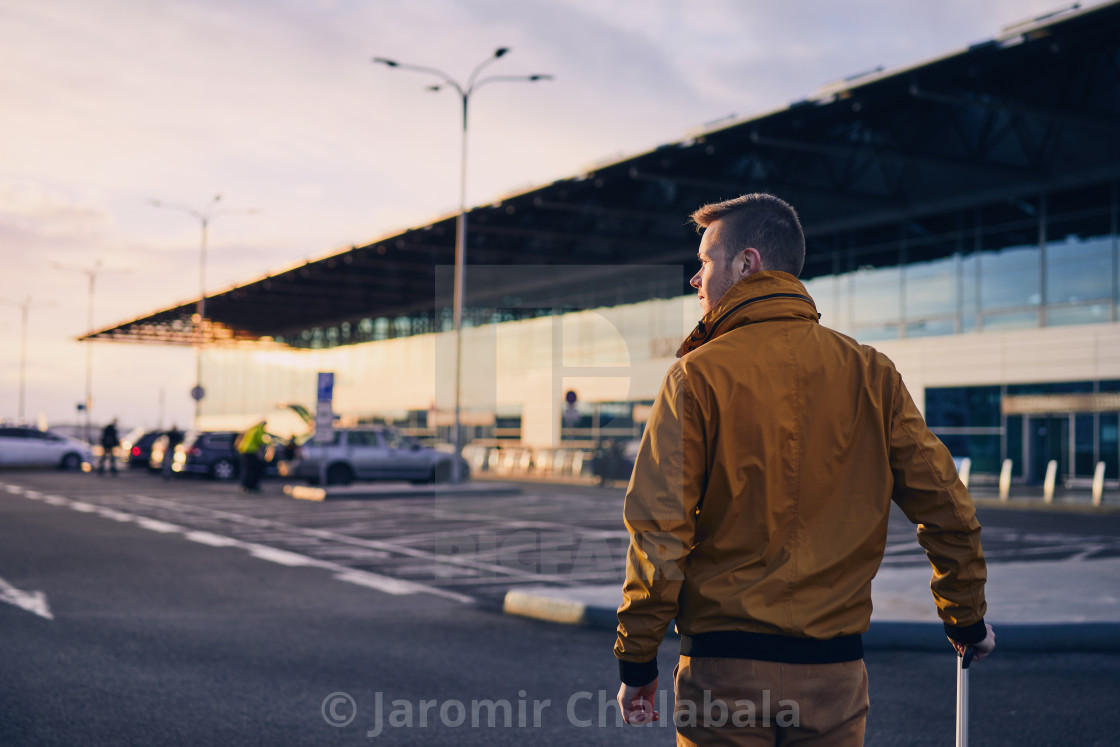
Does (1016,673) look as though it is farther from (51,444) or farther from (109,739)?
(51,444)

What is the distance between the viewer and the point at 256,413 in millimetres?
77875

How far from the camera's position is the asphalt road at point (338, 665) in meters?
5.39

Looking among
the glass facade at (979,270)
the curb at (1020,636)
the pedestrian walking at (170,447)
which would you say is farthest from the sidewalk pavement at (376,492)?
the curb at (1020,636)

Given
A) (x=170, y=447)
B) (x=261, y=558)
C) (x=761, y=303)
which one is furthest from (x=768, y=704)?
(x=170, y=447)

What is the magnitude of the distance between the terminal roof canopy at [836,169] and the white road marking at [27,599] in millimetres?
19247

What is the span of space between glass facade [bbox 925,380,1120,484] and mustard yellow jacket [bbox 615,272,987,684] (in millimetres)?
28560

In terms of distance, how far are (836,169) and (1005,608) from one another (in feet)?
86.6

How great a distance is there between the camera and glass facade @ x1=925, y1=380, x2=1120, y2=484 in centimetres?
2823

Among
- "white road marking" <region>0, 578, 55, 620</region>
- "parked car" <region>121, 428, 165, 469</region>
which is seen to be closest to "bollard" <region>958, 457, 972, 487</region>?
"white road marking" <region>0, 578, 55, 620</region>

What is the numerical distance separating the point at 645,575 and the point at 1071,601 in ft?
24.9

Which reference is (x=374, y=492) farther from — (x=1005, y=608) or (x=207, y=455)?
(x=1005, y=608)

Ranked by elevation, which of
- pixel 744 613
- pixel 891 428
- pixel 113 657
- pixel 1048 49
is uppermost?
pixel 1048 49

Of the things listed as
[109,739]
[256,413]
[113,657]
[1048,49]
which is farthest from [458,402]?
[256,413]

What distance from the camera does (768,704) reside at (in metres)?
2.39
